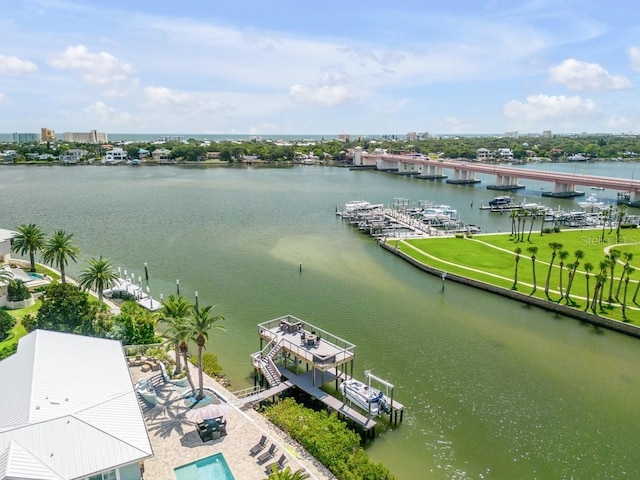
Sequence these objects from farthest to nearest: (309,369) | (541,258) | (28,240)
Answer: (541,258), (28,240), (309,369)

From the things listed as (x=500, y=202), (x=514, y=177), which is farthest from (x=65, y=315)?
(x=514, y=177)

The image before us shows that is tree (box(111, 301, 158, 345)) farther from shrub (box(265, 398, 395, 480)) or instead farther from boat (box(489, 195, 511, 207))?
boat (box(489, 195, 511, 207))

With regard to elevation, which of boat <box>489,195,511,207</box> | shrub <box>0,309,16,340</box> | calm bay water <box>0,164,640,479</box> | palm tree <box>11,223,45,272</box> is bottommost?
calm bay water <box>0,164,640,479</box>

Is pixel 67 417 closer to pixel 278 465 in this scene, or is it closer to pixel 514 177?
pixel 278 465

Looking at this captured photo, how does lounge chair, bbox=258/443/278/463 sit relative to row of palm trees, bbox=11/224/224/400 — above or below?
below

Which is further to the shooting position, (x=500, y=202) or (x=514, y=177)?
(x=514, y=177)

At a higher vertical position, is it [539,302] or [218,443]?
[539,302]

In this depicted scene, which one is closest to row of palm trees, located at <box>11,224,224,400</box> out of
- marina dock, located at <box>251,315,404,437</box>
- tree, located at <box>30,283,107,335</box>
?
marina dock, located at <box>251,315,404,437</box>
